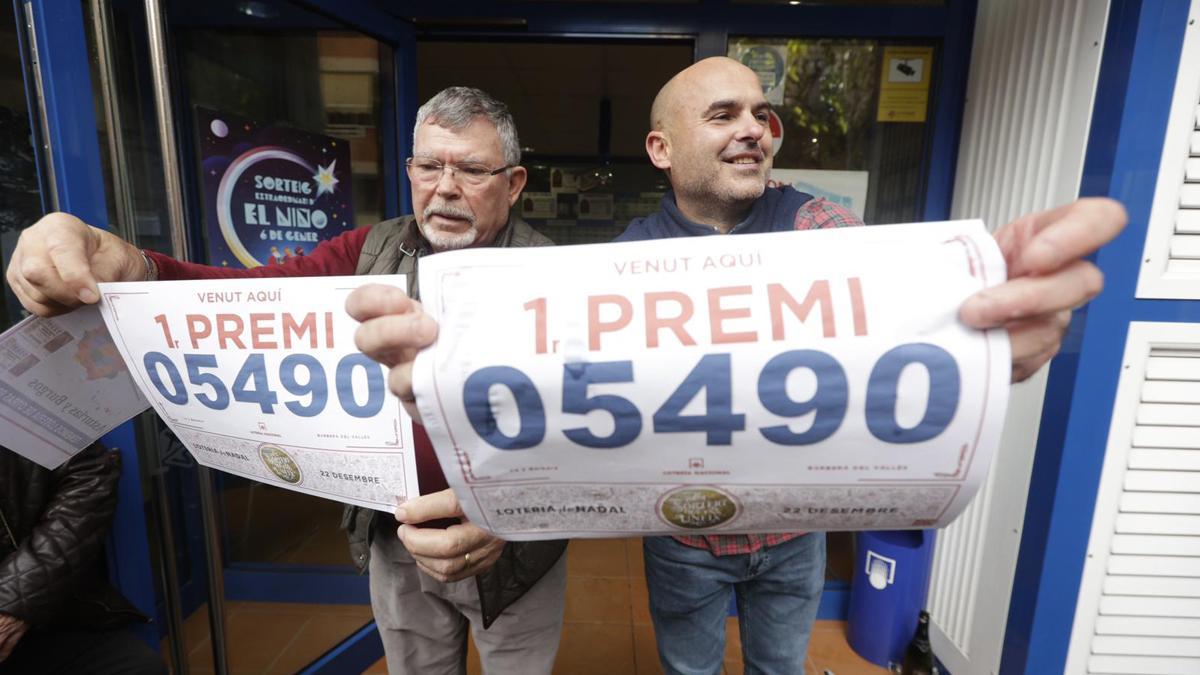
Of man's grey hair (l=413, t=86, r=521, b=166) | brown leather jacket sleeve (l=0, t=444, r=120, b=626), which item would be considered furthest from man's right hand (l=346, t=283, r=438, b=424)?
brown leather jacket sleeve (l=0, t=444, r=120, b=626)

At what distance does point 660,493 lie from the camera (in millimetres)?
650

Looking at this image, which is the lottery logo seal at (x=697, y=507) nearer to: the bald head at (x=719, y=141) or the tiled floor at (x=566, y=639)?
the bald head at (x=719, y=141)

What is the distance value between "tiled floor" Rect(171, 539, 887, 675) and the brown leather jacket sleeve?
888mm

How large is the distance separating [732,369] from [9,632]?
1714mm

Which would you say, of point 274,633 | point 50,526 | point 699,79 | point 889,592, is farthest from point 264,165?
point 889,592

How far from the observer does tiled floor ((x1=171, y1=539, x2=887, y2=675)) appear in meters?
2.05

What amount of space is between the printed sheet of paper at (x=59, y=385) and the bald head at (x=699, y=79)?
1.22 metres

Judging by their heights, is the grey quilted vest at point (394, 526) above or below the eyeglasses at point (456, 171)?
below

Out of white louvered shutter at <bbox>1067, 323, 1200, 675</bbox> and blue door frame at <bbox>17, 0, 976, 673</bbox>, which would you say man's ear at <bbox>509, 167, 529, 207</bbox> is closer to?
blue door frame at <bbox>17, 0, 976, 673</bbox>

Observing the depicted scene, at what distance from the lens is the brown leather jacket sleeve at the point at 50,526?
1.21 m

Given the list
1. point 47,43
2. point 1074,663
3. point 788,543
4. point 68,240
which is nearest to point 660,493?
point 788,543

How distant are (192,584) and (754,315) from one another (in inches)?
103

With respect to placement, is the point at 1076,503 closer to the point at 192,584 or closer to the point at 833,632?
the point at 833,632

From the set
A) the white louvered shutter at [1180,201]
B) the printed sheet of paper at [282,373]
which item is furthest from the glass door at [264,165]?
the white louvered shutter at [1180,201]
